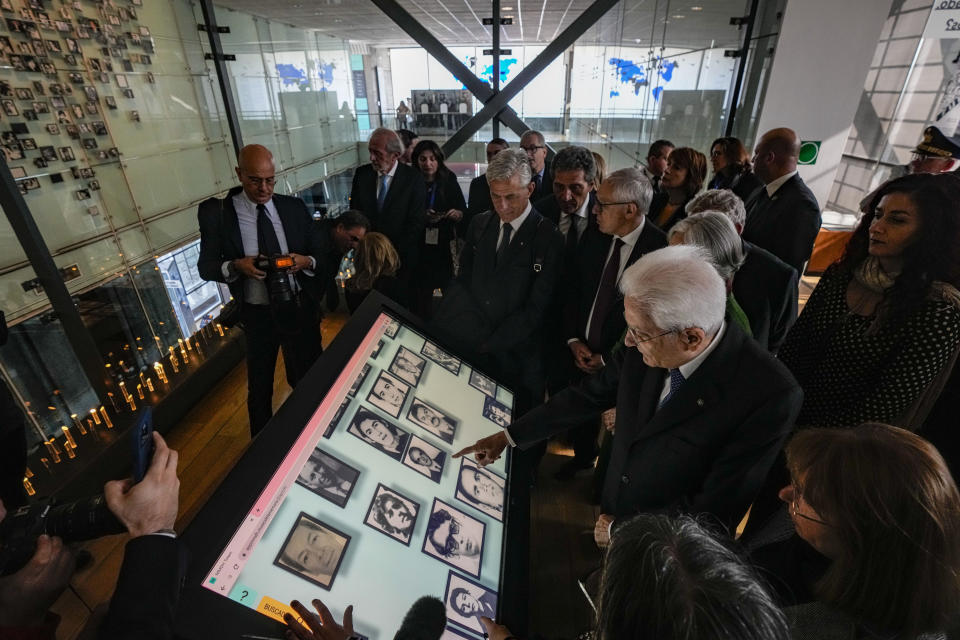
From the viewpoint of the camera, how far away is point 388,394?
1377mm

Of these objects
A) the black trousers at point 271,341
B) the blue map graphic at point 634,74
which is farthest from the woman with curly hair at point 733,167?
the black trousers at point 271,341

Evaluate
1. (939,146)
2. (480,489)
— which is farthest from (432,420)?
(939,146)

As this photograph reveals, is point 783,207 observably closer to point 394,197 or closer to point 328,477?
point 394,197

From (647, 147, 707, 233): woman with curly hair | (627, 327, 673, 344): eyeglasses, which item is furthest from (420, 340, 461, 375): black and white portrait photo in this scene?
(647, 147, 707, 233): woman with curly hair

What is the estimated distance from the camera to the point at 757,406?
1.12 meters

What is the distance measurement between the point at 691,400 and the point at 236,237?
7.22 feet

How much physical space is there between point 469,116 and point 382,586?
5.03 metres

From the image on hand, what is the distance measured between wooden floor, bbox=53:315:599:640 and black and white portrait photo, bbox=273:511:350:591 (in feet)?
2.18

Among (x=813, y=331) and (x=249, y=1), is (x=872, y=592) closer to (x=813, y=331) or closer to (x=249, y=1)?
(x=813, y=331)

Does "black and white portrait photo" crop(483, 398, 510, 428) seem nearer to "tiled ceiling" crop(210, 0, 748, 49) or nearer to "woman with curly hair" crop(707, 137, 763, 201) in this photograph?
"woman with curly hair" crop(707, 137, 763, 201)

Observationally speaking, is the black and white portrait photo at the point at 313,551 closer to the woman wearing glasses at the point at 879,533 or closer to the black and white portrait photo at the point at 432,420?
the black and white portrait photo at the point at 432,420

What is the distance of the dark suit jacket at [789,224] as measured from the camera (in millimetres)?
2615

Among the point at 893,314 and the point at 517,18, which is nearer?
the point at 893,314

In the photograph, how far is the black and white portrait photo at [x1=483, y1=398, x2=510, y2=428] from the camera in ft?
5.45
